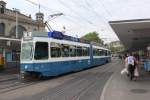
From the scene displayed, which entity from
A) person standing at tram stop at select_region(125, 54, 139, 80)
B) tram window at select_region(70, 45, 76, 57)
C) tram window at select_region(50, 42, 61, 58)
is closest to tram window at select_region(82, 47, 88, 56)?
tram window at select_region(70, 45, 76, 57)

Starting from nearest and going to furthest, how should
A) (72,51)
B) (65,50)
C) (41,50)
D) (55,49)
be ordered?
(41,50) → (55,49) → (65,50) → (72,51)

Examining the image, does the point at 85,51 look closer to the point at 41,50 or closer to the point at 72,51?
the point at 72,51

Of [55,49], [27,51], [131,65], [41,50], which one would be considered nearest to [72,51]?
[55,49]

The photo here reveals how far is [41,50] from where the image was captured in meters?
22.0

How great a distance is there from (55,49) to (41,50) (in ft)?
4.78

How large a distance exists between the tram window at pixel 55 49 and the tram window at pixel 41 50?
0.60m

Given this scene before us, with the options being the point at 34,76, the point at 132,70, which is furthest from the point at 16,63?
the point at 132,70

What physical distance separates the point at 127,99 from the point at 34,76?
1231 cm

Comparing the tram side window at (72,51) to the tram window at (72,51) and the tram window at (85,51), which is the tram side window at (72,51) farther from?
the tram window at (85,51)

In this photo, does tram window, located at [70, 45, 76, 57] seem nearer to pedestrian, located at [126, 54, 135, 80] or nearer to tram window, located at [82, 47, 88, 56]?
tram window, located at [82, 47, 88, 56]

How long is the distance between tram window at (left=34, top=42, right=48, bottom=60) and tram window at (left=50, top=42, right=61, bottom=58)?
598mm

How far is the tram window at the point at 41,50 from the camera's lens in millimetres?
21703

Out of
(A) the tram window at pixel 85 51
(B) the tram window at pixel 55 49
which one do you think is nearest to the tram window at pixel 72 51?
(B) the tram window at pixel 55 49

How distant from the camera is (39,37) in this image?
72.1 ft
